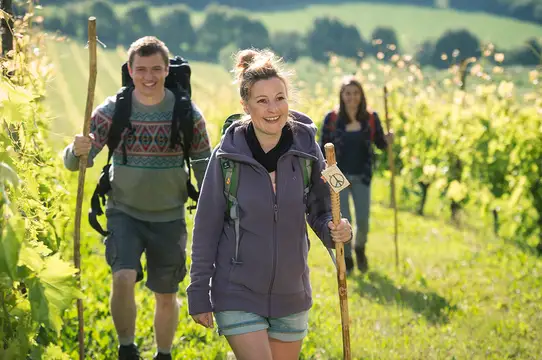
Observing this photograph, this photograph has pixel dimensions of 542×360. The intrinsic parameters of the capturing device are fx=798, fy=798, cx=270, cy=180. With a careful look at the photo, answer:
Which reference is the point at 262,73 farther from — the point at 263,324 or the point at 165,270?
the point at 165,270

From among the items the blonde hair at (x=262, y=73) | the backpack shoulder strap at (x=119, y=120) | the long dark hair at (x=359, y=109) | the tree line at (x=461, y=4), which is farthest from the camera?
the tree line at (x=461, y=4)

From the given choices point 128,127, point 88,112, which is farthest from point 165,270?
point 88,112

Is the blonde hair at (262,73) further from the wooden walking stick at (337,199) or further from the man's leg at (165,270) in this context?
the man's leg at (165,270)

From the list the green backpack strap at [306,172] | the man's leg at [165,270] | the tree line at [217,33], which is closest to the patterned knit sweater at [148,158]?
the man's leg at [165,270]

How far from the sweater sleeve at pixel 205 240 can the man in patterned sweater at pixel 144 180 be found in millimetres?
1460

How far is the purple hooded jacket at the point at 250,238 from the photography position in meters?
3.77

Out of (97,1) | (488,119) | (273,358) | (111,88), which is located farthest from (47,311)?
(97,1)

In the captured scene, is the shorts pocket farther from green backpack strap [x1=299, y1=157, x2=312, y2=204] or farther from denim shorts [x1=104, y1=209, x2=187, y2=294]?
green backpack strap [x1=299, y1=157, x2=312, y2=204]

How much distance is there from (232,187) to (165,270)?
6.00ft

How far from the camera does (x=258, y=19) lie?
385 ft

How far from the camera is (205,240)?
3777 mm

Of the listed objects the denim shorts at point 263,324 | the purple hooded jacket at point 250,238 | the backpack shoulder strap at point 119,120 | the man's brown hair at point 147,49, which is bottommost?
the denim shorts at point 263,324

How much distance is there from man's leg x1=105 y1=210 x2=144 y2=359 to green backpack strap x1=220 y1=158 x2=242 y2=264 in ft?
5.24

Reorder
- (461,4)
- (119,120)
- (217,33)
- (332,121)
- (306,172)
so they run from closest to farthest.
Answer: (306,172)
(119,120)
(332,121)
(217,33)
(461,4)
